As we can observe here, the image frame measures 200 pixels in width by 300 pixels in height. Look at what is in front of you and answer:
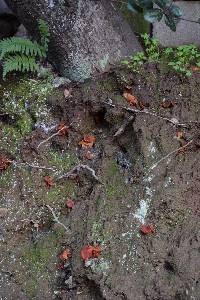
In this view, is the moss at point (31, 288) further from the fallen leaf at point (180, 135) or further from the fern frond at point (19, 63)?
the fern frond at point (19, 63)

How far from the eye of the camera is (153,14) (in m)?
3.43

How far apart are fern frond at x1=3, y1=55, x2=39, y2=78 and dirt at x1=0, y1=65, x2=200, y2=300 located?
194mm

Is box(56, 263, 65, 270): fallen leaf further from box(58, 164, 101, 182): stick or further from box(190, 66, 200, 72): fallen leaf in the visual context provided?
box(190, 66, 200, 72): fallen leaf

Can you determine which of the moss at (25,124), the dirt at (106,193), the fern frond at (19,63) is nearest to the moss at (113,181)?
the dirt at (106,193)

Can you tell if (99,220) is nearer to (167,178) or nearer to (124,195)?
(124,195)

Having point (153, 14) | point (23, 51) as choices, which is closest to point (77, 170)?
point (23, 51)

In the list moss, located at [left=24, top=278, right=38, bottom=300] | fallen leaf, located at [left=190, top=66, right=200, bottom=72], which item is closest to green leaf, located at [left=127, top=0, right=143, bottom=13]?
fallen leaf, located at [left=190, top=66, right=200, bottom=72]

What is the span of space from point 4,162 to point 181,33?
207 cm

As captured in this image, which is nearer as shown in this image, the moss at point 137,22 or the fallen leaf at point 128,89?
the fallen leaf at point 128,89

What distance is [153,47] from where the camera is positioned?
446cm

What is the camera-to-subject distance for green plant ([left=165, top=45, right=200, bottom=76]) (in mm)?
4195

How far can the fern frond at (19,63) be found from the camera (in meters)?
4.18

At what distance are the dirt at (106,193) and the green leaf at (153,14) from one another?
834mm

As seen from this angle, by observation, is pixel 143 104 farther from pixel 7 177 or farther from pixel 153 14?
pixel 7 177
